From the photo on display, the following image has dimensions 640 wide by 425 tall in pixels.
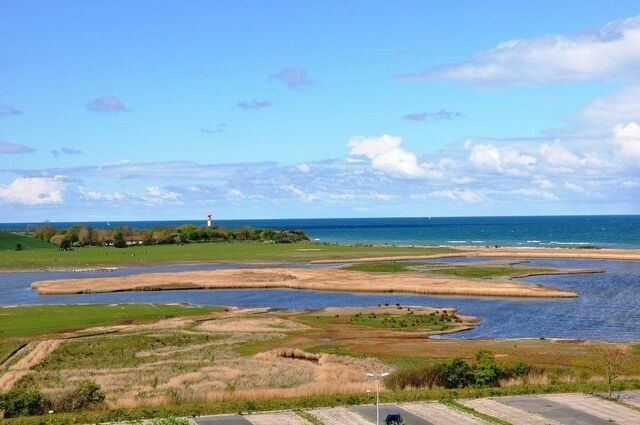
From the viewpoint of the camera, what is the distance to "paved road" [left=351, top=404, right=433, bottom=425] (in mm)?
43394

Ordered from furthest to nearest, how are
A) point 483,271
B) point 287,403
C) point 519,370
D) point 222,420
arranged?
point 483,271, point 519,370, point 287,403, point 222,420

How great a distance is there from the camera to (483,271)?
458 feet

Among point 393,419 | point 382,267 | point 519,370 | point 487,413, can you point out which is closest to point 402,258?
point 382,267

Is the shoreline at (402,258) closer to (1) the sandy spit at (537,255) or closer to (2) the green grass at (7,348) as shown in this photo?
(1) the sandy spit at (537,255)

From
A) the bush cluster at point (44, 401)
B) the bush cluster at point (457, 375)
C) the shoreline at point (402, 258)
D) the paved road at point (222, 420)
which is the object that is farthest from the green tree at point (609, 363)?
the shoreline at point (402, 258)

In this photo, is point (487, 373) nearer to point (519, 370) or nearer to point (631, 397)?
point (519, 370)

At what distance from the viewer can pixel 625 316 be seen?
3455 inches

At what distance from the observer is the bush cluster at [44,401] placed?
45.3m

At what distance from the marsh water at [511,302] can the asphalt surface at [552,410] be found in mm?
28627

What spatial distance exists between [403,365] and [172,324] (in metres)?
31.2

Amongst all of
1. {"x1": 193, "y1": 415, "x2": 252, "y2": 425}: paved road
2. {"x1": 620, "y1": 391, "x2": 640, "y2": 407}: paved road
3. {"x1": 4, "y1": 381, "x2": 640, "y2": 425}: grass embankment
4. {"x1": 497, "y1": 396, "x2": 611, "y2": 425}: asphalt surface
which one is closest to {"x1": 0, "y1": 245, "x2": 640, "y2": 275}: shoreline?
Answer: {"x1": 4, "y1": 381, "x2": 640, "y2": 425}: grass embankment

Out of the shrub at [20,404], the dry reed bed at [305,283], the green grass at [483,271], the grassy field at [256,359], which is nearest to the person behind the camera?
the shrub at [20,404]

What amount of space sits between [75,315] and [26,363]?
28867 millimetres

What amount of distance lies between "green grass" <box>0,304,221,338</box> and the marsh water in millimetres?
9191
